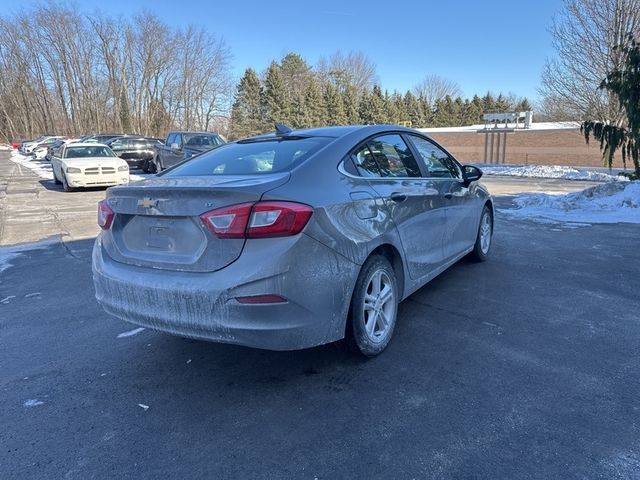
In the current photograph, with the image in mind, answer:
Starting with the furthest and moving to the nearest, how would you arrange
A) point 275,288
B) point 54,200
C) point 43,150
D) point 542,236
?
point 43,150 → point 54,200 → point 542,236 → point 275,288

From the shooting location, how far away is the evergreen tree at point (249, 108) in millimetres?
57906

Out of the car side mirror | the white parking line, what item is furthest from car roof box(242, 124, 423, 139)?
the white parking line

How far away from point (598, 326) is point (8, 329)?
5122 mm

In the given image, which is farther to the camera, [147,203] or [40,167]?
[40,167]

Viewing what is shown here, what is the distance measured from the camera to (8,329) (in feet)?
13.2

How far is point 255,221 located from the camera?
2531mm

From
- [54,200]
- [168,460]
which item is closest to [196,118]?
[54,200]

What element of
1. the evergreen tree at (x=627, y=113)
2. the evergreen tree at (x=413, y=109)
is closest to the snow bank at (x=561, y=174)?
the evergreen tree at (x=627, y=113)

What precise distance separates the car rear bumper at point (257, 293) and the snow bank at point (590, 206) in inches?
310

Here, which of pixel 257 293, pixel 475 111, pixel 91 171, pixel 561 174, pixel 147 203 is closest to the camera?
pixel 257 293

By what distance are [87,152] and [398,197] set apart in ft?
49.8

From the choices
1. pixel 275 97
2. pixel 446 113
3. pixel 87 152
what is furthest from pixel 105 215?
pixel 446 113

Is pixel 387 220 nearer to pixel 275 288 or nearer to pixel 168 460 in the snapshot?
pixel 275 288

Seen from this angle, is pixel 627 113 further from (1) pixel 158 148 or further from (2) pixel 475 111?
(2) pixel 475 111
